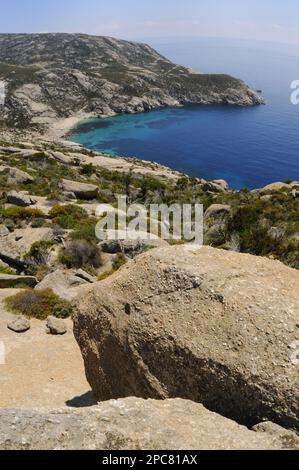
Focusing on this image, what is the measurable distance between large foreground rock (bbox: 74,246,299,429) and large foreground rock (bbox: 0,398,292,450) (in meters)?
0.49

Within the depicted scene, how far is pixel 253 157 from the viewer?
3664 inches

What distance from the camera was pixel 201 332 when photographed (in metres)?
6.23

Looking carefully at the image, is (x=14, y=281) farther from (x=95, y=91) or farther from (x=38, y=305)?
(x=95, y=91)

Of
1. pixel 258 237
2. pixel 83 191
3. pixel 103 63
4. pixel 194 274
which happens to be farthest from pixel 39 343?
pixel 103 63

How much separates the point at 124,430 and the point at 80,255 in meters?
14.6

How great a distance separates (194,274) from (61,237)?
14.7 m

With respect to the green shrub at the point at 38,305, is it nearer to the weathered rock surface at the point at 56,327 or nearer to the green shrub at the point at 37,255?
the weathered rock surface at the point at 56,327

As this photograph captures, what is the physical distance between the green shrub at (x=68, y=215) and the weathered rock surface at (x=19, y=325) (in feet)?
33.1

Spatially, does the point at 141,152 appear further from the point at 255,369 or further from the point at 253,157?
the point at 255,369

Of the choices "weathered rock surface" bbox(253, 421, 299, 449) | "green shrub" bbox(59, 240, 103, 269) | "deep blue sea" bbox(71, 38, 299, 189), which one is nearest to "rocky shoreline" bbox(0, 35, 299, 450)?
"weathered rock surface" bbox(253, 421, 299, 449)

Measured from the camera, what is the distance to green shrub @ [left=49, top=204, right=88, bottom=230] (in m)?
23.6

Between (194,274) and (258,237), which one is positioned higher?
(194,274)

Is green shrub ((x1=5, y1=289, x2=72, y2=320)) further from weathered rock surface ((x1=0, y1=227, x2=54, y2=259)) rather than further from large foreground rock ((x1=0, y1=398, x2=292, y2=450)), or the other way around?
large foreground rock ((x1=0, y1=398, x2=292, y2=450))

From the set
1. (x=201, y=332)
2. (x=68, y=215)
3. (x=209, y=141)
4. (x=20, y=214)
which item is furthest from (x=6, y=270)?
(x=209, y=141)
